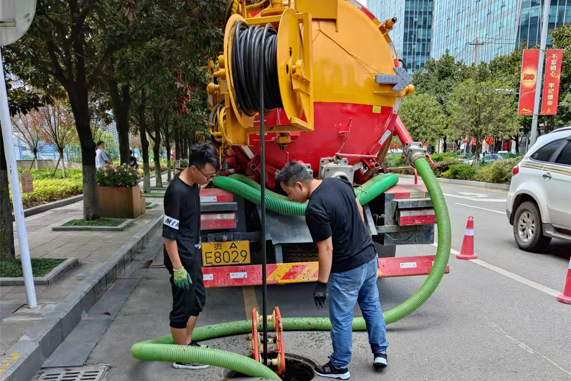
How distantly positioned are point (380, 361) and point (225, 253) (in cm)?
182

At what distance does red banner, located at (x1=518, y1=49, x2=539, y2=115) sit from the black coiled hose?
16077 millimetres

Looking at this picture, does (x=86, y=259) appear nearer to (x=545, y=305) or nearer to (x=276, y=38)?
(x=276, y=38)

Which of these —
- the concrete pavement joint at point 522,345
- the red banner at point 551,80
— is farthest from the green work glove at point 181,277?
the red banner at point 551,80

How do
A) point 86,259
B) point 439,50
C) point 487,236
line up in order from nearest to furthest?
point 86,259 → point 487,236 → point 439,50

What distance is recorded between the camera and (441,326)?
423 centimetres

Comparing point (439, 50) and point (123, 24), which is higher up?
point (439, 50)

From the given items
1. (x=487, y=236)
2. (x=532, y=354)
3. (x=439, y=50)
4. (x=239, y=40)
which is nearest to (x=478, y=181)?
(x=487, y=236)

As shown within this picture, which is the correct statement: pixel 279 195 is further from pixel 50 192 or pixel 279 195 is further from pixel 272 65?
pixel 50 192

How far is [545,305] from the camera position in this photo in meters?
4.74

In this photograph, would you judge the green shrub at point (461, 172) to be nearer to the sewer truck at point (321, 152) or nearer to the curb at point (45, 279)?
the sewer truck at point (321, 152)

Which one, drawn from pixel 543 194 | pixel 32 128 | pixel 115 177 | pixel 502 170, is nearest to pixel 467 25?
pixel 502 170

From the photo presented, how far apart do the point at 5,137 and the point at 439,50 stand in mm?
88473

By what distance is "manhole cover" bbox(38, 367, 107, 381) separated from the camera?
3.25 metres

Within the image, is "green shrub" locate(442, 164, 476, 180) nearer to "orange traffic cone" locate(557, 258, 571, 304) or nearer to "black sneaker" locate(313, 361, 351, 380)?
"orange traffic cone" locate(557, 258, 571, 304)
